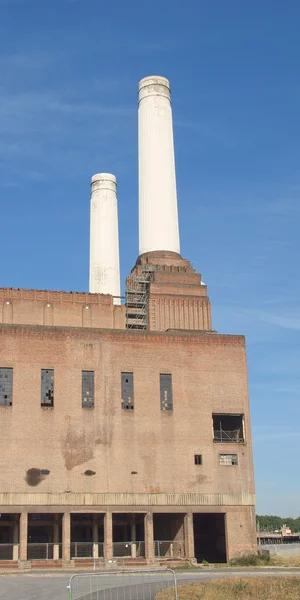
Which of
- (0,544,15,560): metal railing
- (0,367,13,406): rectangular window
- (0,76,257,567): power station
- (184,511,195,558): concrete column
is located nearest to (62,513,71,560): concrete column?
(0,76,257,567): power station

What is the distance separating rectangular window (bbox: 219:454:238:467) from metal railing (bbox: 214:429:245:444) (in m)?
1.19

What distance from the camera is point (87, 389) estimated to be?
49.1 metres

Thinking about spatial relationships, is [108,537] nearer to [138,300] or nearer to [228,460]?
[228,460]

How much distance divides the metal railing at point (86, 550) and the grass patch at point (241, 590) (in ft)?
55.5

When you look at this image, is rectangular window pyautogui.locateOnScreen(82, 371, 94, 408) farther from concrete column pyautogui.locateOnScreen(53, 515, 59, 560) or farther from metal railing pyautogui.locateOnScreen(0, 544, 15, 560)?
metal railing pyautogui.locateOnScreen(0, 544, 15, 560)

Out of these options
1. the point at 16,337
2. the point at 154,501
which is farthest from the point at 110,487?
the point at 16,337

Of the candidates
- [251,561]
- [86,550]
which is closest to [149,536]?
[86,550]

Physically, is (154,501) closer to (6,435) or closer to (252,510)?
(252,510)

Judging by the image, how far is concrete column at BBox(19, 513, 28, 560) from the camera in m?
44.5

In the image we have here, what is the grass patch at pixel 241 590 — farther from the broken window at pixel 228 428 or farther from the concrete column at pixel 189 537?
the broken window at pixel 228 428

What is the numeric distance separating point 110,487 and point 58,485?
309 cm

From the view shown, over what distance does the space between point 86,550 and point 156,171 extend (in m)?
27.6

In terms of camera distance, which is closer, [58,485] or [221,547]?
[58,485]

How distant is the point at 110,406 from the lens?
4891 centimetres
